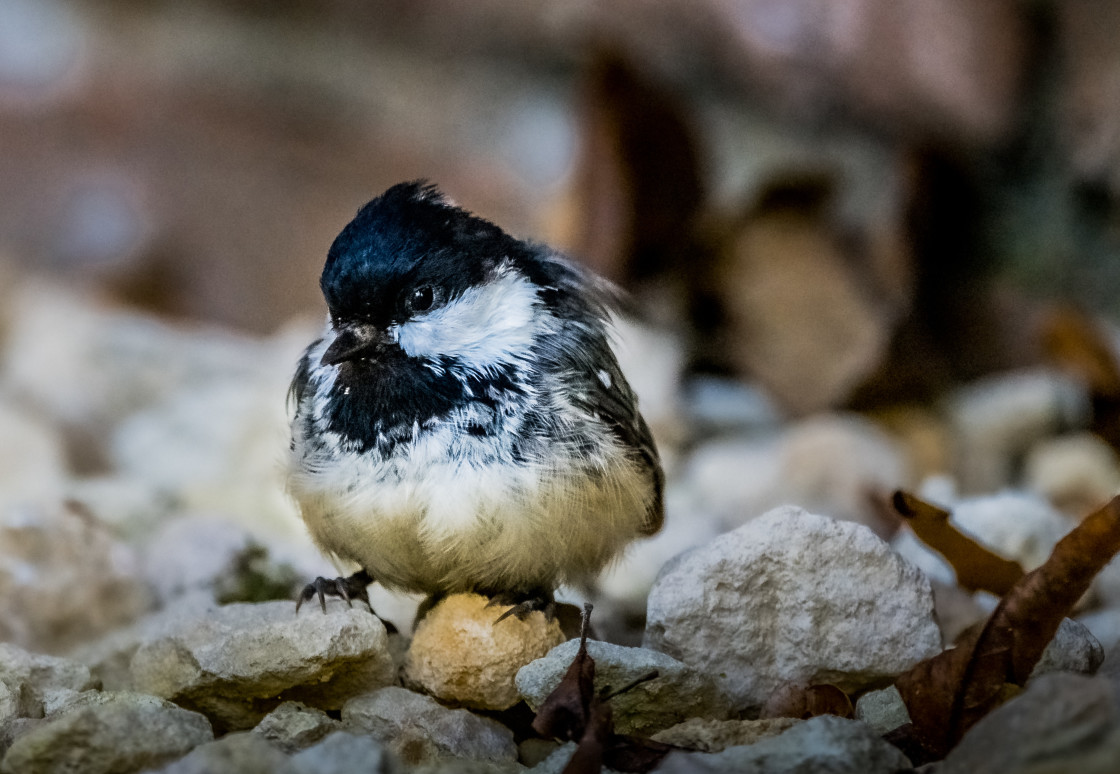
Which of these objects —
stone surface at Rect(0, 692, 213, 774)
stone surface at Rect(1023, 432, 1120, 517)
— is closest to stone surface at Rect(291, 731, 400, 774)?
stone surface at Rect(0, 692, 213, 774)

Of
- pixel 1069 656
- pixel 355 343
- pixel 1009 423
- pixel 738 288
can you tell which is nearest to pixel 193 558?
pixel 355 343

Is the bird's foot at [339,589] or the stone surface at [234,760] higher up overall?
the bird's foot at [339,589]

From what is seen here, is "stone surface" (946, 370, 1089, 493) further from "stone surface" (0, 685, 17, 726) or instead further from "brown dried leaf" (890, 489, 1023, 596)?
"stone surface" (0, 685, 17, 726)

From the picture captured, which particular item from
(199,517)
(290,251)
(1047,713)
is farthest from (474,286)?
(290,251)

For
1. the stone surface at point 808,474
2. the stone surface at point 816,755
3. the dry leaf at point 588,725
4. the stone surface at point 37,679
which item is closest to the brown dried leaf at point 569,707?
the dry leaf at point 588,725

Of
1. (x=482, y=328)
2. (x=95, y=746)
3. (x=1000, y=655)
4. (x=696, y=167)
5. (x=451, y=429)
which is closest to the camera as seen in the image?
(x=95, y=746)

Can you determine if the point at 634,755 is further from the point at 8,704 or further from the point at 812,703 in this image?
the point at 8,704

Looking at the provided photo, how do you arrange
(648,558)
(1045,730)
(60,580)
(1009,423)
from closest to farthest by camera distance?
(1045,730)
(60,580)
(648,558)
(1009,423)

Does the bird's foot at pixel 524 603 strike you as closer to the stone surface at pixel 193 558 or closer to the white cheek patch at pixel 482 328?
the white cheek patch at pixel 482 328
